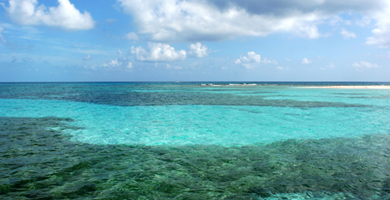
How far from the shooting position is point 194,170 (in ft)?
24.0

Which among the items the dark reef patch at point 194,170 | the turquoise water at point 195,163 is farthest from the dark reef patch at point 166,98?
the dark reef patch at point 194,170

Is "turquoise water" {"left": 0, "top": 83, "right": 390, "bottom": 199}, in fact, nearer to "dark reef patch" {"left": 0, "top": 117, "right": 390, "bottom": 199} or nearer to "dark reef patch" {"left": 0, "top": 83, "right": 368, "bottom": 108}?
"dark reef patch" {"left": 0, "top": 117, "right": 390, "bottom": 199}

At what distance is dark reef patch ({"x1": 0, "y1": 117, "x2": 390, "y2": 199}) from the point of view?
5.84 metres

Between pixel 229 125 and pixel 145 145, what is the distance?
672cm

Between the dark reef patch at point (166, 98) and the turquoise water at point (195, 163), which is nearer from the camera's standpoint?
the turquoise water at point (195, 163)

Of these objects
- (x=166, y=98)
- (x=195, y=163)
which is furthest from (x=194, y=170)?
(x=166, y=98)

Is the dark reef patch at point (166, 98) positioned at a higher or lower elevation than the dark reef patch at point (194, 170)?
higher

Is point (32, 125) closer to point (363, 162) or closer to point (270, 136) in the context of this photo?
point (270, 136)

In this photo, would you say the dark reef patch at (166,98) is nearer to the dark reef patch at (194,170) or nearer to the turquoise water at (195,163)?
the turquoise water at (195,163)

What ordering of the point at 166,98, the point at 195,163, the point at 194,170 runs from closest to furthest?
the point at 194,170 → the point at 195,163 → the point at 166,98

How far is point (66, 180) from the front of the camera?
21.2ft

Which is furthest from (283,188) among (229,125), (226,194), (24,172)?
(229,125)

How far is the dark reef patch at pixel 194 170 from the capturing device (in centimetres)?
584

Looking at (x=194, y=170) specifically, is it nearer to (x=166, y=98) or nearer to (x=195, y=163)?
(x=195, y=163)
